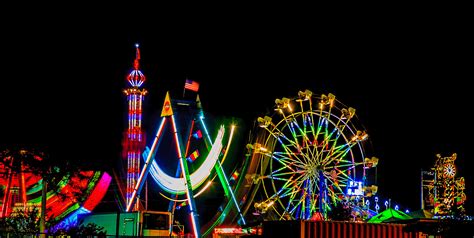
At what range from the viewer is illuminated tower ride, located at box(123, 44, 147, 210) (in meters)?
45.0

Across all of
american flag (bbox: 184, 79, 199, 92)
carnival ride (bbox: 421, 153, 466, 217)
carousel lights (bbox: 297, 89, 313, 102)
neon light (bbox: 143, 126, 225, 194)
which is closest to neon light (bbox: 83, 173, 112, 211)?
neon light (bbox: 143, 126, 225, 194)

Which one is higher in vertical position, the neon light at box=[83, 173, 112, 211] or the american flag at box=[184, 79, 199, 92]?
the american flag at box=[184, 79, 199, 92]

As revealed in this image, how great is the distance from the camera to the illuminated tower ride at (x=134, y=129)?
45.0 meters

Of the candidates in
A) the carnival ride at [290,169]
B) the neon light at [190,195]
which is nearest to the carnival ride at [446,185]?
the carnival ride at [290,169]

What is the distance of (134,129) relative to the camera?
46438mm

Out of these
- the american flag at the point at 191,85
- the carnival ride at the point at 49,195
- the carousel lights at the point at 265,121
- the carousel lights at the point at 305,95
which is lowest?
the carnival ride at the point at 49,195

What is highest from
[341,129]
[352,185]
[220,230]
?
[341,129]

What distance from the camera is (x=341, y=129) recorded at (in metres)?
36.0

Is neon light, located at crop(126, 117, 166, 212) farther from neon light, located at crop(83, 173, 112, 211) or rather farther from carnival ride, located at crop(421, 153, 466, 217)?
carnival ride, located at crop(421, 153, 466, 217)

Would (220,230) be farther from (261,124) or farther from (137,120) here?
(137,120)

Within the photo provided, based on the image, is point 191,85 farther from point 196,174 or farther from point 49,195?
point 49,195

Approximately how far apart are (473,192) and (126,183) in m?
32.9

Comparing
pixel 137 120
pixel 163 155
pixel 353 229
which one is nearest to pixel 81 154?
pixel 353 229

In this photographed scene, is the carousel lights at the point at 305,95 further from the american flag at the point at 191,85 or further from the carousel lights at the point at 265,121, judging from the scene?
the american flag at the point at 191,85
